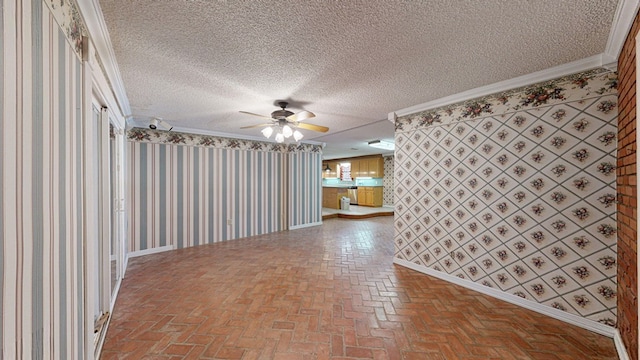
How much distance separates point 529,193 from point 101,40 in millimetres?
3691

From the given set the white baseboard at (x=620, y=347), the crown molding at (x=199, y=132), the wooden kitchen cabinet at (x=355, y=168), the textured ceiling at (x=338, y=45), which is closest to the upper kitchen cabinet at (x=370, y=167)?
the wooden kitchen cabinet at (x=355, y=168)

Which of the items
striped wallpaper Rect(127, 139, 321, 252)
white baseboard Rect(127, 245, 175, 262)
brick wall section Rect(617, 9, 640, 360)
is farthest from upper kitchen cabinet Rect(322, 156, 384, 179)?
brick wall section Rect(617, 9, 640, 360)

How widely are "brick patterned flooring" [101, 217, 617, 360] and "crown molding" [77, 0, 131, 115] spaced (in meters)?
2.13

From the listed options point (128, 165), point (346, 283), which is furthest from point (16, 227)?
point (128, 165)

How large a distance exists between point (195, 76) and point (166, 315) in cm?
220

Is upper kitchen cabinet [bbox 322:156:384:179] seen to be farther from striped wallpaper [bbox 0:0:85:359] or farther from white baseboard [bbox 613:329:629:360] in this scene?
striped wallpaper [bbox 0:0:85:359]

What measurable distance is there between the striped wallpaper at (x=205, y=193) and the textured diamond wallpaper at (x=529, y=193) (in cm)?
340

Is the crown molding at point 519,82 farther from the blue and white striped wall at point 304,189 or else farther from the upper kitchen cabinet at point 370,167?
the upper kitchen cabinet at point 370,167

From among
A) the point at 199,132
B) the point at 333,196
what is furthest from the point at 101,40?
the point at 333,196

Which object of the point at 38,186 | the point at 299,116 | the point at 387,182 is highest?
the point at 299,116

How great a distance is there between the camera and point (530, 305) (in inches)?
86.2

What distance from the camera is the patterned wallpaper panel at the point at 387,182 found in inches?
347

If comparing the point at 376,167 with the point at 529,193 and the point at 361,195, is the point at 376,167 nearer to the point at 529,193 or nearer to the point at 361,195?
the point at 361,195

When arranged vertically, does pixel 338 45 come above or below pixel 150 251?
above
